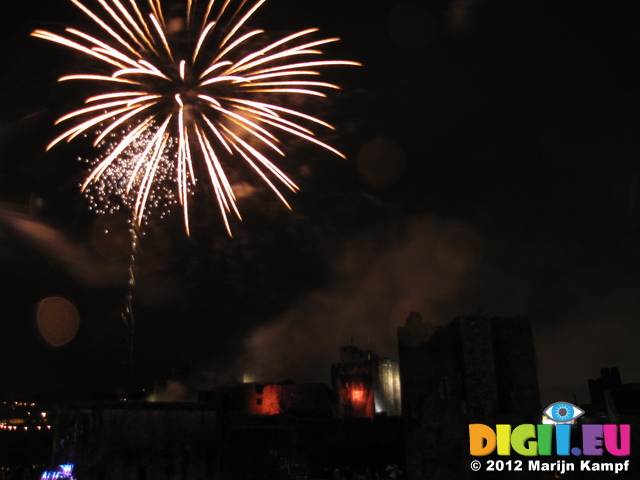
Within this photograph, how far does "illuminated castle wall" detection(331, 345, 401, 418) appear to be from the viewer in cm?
5991

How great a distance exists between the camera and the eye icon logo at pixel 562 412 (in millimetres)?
32875

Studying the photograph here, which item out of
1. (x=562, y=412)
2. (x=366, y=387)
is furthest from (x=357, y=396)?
(x=562, y=412)

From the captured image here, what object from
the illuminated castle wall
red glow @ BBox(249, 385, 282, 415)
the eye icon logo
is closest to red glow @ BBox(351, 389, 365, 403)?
the illuminated castle wall

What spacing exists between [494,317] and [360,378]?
29.0 meters

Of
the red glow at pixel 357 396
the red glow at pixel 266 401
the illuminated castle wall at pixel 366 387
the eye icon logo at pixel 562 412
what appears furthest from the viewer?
the red glow at pixel 357 396

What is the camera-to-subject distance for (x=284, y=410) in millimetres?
59031

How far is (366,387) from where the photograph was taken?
6038 centimetres

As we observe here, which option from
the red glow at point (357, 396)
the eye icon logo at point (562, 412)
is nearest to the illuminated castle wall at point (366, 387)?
the red glow at point (357, 396)

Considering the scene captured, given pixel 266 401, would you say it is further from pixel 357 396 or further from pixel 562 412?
pixel 562 412

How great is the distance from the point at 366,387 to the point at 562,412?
95.7 ft

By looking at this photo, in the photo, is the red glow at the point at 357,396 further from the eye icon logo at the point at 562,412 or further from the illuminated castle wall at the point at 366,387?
the eye icon logo at the point at 562,412

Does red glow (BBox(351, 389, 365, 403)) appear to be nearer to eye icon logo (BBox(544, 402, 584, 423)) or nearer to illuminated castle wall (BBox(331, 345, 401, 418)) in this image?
illuminated castle wall (BBox(331, 345, 401, 418))

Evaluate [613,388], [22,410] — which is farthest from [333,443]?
[22,410]

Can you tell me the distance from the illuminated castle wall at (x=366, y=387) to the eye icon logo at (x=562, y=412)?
27.1 m
